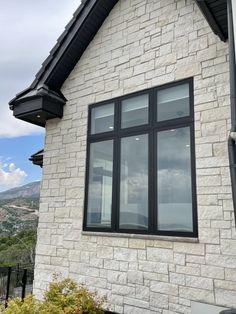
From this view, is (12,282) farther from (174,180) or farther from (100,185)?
(174,180)

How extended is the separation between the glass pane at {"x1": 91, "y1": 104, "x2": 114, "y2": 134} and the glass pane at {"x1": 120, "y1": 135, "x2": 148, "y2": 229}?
19.4 inches

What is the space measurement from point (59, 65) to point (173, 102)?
2623 mm

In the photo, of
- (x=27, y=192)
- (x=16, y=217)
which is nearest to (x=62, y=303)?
(x=16, y=217)

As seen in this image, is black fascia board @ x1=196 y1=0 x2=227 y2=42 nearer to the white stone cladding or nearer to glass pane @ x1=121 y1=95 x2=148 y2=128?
the white stone cladding

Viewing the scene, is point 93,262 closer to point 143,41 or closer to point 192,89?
point 192,89

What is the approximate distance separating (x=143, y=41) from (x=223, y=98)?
199cm

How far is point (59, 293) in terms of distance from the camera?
4.41 meters

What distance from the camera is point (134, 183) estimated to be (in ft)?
16.1

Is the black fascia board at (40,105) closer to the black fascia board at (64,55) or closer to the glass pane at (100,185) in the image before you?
the black fascia board at (64,55)

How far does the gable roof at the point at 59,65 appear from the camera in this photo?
5.76 metres

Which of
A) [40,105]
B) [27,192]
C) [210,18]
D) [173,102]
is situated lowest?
[173,102]

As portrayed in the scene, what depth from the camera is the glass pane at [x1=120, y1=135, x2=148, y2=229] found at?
473 centimetres

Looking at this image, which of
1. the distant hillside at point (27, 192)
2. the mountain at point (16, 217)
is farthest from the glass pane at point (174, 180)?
the distant hillside at point (27, 192)

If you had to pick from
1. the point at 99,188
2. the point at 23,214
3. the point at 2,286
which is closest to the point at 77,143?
the point at 99,188
